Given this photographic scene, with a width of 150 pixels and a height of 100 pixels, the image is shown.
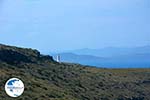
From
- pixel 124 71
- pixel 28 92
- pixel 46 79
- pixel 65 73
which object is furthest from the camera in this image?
pixel 124 71

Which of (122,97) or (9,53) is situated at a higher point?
(9,53)

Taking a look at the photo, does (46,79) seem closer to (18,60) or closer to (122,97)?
(18,60)

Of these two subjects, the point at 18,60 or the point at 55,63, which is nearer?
the point at 18,60

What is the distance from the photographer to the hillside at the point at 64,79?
99.2 metres

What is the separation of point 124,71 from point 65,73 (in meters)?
24.9

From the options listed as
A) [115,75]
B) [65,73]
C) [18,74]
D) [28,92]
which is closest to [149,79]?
[115,75]

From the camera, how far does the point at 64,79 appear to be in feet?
395

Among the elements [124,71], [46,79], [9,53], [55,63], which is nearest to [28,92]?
[46,79]

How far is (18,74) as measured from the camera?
10544cm

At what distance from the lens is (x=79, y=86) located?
115688 mm

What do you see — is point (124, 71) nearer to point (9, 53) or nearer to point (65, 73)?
point (65, 73)

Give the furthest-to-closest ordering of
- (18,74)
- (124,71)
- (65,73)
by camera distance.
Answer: (124,71)
(65,73)
(18,74)

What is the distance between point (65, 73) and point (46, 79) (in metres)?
13.4

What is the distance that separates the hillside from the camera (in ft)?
325
